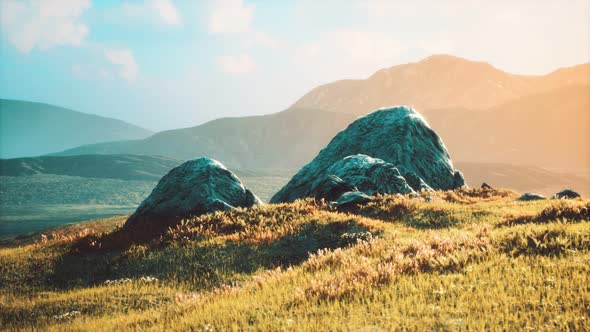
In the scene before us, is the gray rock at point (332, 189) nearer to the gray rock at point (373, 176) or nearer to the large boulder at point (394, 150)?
the gray rock at point (373, 176)

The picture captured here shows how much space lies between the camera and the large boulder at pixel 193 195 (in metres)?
18.7

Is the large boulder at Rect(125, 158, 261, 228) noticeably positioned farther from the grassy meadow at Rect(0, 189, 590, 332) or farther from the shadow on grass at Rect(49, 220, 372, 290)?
the shadow on grass at Rect(49, 220, 372, 290)

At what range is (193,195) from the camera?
19.2 metres

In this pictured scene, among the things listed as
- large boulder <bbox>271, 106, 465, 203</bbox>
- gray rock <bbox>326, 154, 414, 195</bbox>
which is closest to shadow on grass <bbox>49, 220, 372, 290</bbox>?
gray rock <bbox>326, 154, 414, 195</bbox>

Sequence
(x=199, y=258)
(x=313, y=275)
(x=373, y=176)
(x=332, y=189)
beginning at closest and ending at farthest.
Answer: (x=313, y=275), (x=199, y=258), (x=332, y=189), (x=373, y=176)

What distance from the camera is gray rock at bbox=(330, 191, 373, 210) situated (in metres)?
16.5

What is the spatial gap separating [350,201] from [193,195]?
7432mm

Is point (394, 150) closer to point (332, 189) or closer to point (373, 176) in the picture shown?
point (373, 176)

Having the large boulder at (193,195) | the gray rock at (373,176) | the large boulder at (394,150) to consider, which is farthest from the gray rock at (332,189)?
the large boulder at (394,150)

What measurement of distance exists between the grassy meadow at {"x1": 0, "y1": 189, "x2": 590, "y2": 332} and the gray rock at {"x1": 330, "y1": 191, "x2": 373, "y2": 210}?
2.23 feet

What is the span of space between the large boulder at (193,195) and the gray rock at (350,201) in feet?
15.9

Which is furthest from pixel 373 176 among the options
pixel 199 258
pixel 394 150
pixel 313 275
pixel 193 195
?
pixel 313 275

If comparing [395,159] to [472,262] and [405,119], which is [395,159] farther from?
[472,262]

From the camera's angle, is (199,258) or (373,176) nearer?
(199,258)
